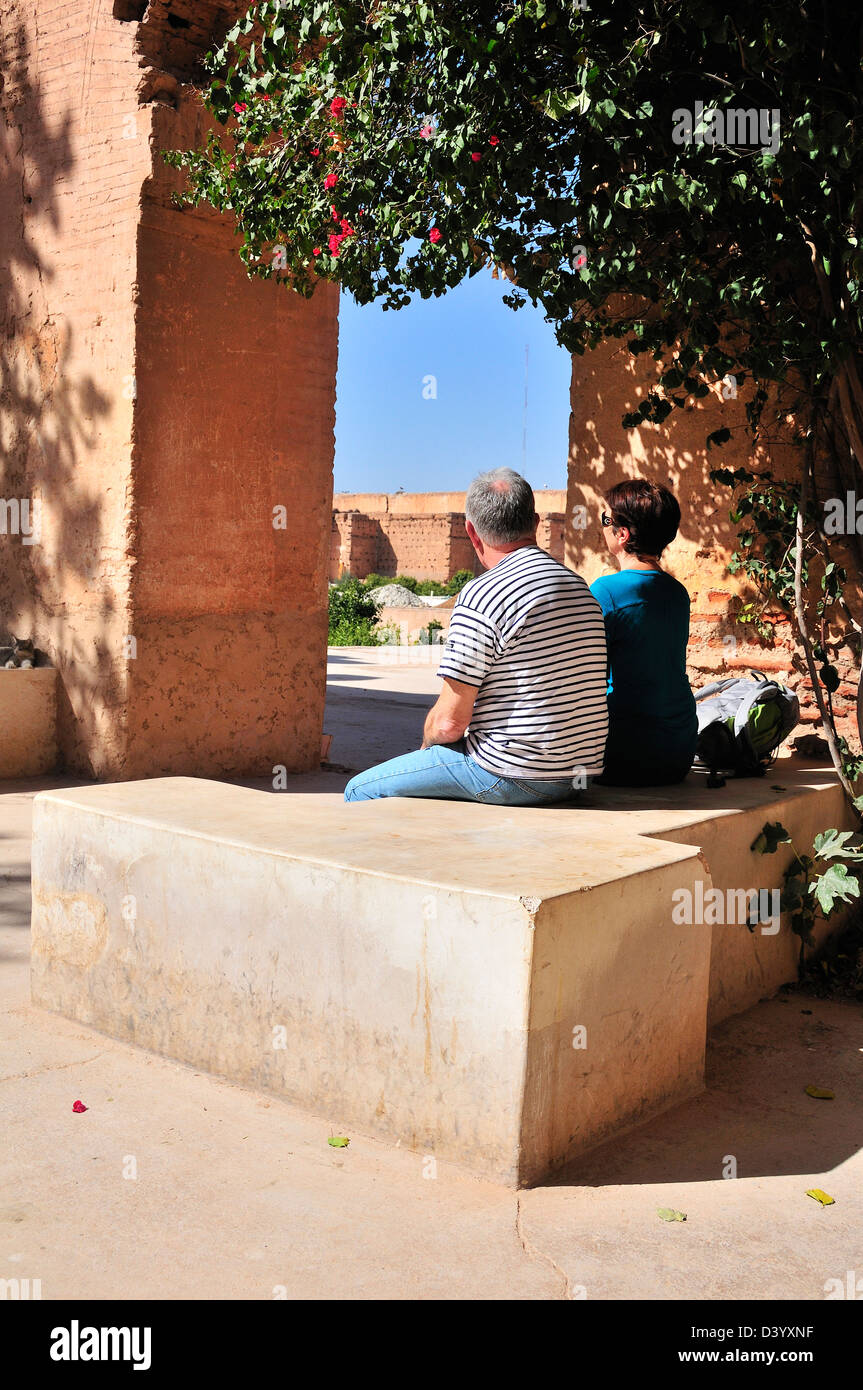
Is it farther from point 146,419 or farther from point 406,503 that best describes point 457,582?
point 146,419

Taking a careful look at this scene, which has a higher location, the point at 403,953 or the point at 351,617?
the point at 351,617

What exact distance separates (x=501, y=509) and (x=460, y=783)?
784 mm

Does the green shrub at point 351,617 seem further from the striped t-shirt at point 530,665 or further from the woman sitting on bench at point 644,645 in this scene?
the striped t-shirt at point 530,665

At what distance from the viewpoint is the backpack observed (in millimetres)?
4270

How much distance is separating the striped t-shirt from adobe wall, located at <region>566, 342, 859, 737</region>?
5.32 feet

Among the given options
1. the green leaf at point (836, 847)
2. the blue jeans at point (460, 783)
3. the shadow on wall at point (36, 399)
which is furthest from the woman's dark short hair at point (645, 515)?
the shadow on wall at point (36, 399)

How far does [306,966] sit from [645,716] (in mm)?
1622

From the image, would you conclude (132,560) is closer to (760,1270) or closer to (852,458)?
(852,458)

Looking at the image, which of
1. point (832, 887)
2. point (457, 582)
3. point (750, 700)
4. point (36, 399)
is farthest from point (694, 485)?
point (457, 582)

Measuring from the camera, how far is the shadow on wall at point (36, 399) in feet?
22.1

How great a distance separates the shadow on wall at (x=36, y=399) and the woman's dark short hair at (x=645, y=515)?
136 inches

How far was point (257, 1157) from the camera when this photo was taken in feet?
8.55

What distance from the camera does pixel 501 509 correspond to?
3.46m
